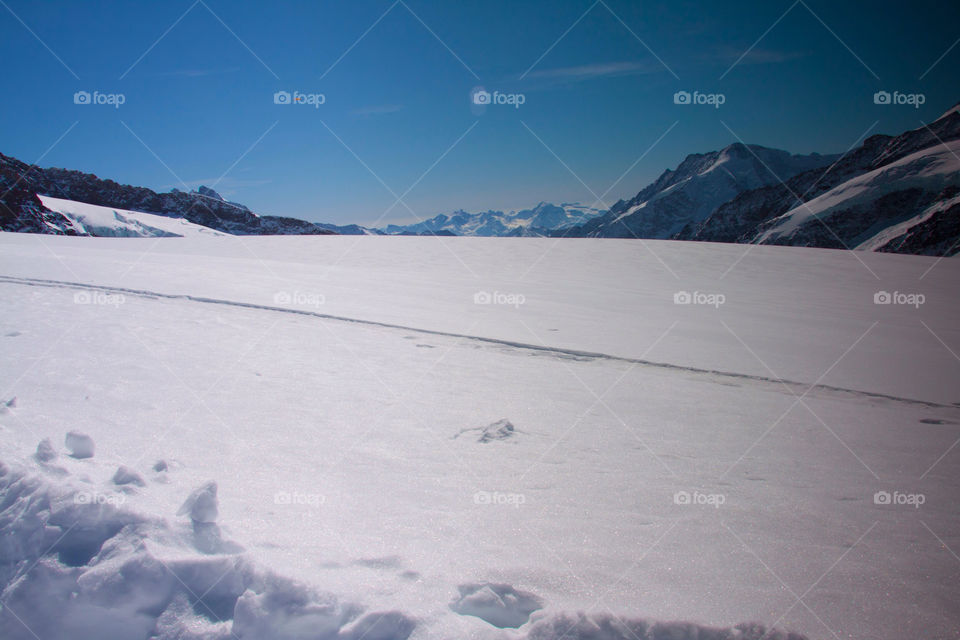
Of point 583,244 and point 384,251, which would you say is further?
point 583,244

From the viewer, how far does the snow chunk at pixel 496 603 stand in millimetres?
2074

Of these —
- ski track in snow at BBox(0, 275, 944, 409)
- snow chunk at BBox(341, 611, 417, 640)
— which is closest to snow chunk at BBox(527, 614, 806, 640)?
snow chunk at BBox(341, 611, 417, 640)

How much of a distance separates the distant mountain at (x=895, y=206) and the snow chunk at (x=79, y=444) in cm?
10004

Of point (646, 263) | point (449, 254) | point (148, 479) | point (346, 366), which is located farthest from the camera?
point (449, 254)

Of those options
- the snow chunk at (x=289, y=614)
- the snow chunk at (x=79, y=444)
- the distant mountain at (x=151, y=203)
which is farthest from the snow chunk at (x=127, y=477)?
the distant mountain at (x=151, y=203)

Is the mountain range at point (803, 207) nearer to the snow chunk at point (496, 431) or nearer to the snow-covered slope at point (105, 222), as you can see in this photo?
the snow-covered slope at point (105, 222)

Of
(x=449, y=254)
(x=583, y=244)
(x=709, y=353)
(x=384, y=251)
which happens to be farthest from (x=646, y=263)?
(x=709, y=353)

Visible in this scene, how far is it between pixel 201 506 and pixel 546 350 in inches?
183

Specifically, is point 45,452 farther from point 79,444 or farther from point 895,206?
point 895,206

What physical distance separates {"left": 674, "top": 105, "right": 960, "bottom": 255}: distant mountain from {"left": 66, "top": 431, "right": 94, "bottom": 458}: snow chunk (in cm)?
10004

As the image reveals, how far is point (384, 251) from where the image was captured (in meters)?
21.5

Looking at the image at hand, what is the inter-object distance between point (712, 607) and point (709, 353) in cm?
498

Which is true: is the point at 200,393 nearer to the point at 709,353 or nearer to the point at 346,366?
the point at 346,366

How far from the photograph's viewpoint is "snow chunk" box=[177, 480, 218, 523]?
249 centimetres
